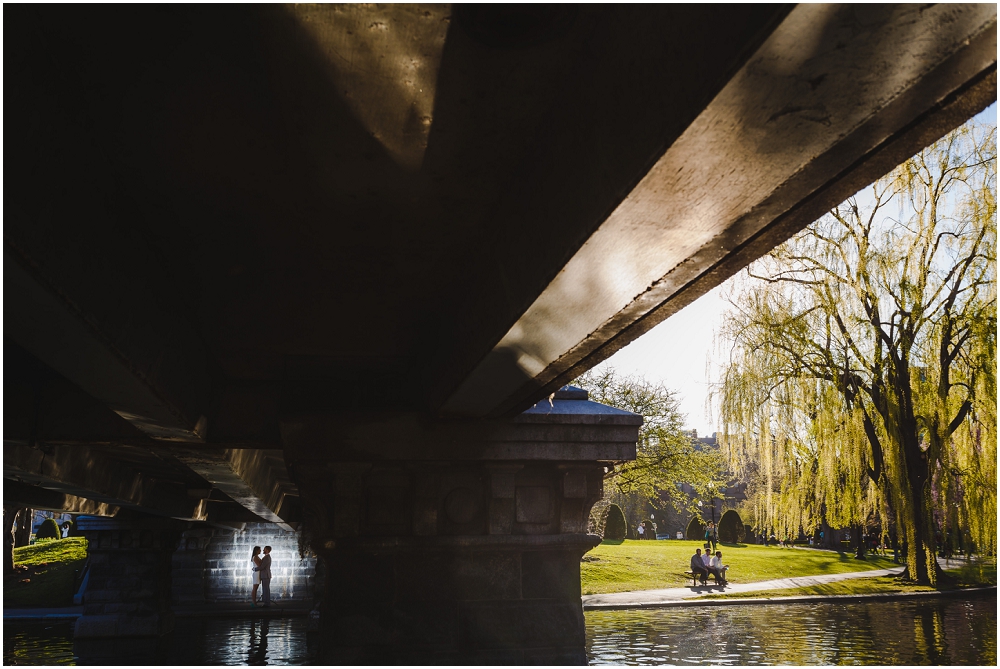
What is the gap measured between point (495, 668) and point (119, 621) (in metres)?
14.0

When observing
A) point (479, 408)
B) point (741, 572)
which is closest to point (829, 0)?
point (479, 408)

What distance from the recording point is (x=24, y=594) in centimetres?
2534

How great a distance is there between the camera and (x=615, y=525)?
1580 inches

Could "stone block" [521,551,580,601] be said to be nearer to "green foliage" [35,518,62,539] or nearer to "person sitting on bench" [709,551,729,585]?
"person sitting on bench" [709,551,729,585]

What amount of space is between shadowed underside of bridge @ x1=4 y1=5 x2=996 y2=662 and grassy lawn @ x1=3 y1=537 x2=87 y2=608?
78.0ft

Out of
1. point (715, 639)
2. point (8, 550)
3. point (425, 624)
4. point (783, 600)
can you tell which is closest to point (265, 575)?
point (8, 550)

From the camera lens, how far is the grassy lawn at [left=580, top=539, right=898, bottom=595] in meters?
23.6

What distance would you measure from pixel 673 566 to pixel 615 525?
13876mm

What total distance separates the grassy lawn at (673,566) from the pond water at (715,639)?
5327 mm

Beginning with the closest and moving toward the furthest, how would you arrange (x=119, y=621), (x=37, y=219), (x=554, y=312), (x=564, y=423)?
(x=37, y=219), (x=554, y=312), (x=564, y=423), (x=119, y=621)

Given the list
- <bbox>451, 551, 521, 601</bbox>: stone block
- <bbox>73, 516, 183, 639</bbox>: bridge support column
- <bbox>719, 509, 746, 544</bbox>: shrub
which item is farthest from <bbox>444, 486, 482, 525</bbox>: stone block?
<bbox>719, 509, 746, 544</bbox>: shrub

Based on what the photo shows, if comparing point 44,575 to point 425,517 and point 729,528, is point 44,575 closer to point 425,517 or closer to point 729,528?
point 425,517

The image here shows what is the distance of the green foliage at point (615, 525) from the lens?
40000 mm

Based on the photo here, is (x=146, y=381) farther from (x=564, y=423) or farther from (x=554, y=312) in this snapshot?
(x=564, y=423)
